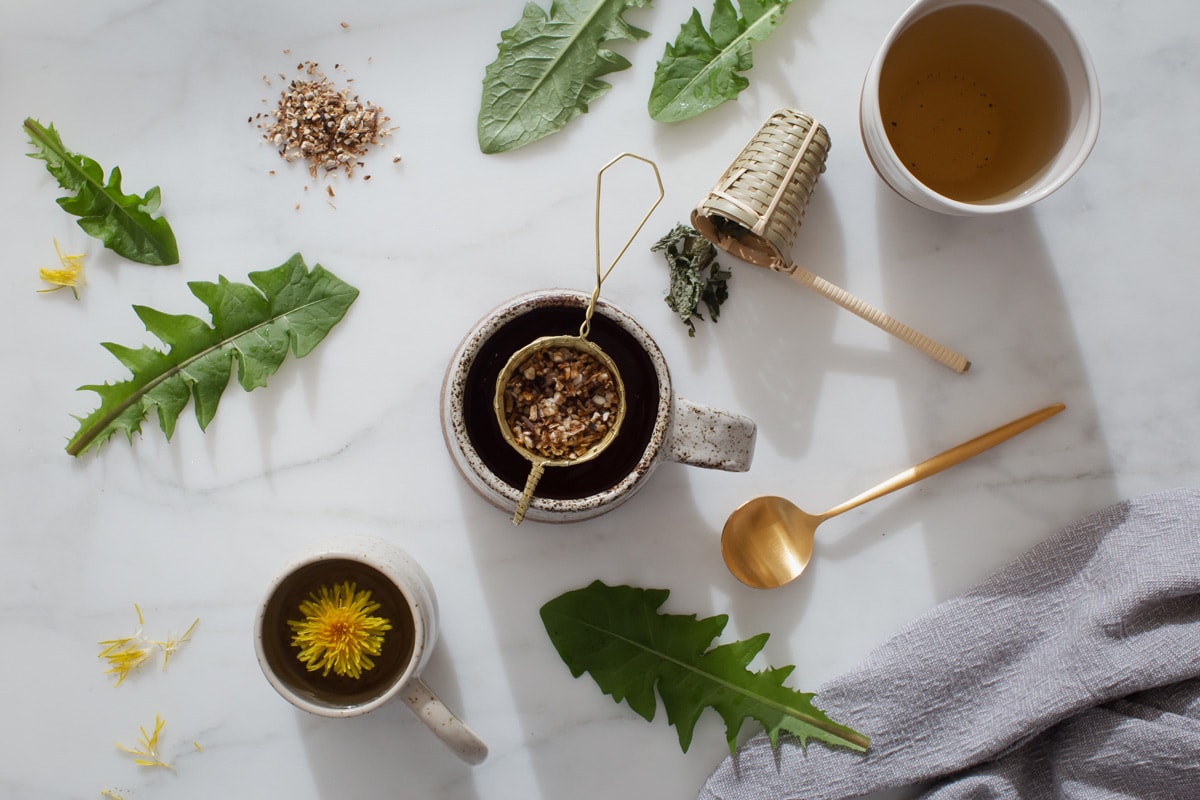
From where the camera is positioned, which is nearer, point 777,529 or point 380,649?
point 380,649

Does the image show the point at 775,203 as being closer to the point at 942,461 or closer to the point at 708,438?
the point at 708,438

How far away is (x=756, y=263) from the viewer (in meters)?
1.06

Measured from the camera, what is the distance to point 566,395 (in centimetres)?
98

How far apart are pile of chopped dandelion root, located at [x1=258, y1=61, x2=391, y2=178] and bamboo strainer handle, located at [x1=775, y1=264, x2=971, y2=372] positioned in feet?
1.70

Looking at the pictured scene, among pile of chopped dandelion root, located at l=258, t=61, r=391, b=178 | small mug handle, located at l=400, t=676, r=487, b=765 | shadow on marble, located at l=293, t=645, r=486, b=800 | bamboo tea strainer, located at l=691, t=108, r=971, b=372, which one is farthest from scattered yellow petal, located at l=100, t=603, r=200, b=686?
bamboo tea strainer, located at l=691, t=108, r=971, b=372

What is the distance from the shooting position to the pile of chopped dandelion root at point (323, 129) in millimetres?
1089

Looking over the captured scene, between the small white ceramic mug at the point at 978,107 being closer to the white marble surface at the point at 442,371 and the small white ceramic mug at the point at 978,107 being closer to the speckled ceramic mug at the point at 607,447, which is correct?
the white marble surface at the point at 442,371

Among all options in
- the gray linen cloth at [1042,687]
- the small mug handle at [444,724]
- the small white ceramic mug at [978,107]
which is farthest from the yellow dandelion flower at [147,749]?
the small white ceramic mug at [978,107]

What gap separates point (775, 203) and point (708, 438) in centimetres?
26

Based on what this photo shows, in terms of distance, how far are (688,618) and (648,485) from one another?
165 mm

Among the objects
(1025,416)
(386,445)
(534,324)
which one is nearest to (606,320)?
(534,324)

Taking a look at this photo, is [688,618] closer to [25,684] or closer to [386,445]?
[386,445]

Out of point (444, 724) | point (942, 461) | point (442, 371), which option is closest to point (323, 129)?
point (442, 371)

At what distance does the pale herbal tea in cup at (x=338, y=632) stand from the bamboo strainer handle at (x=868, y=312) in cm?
58
